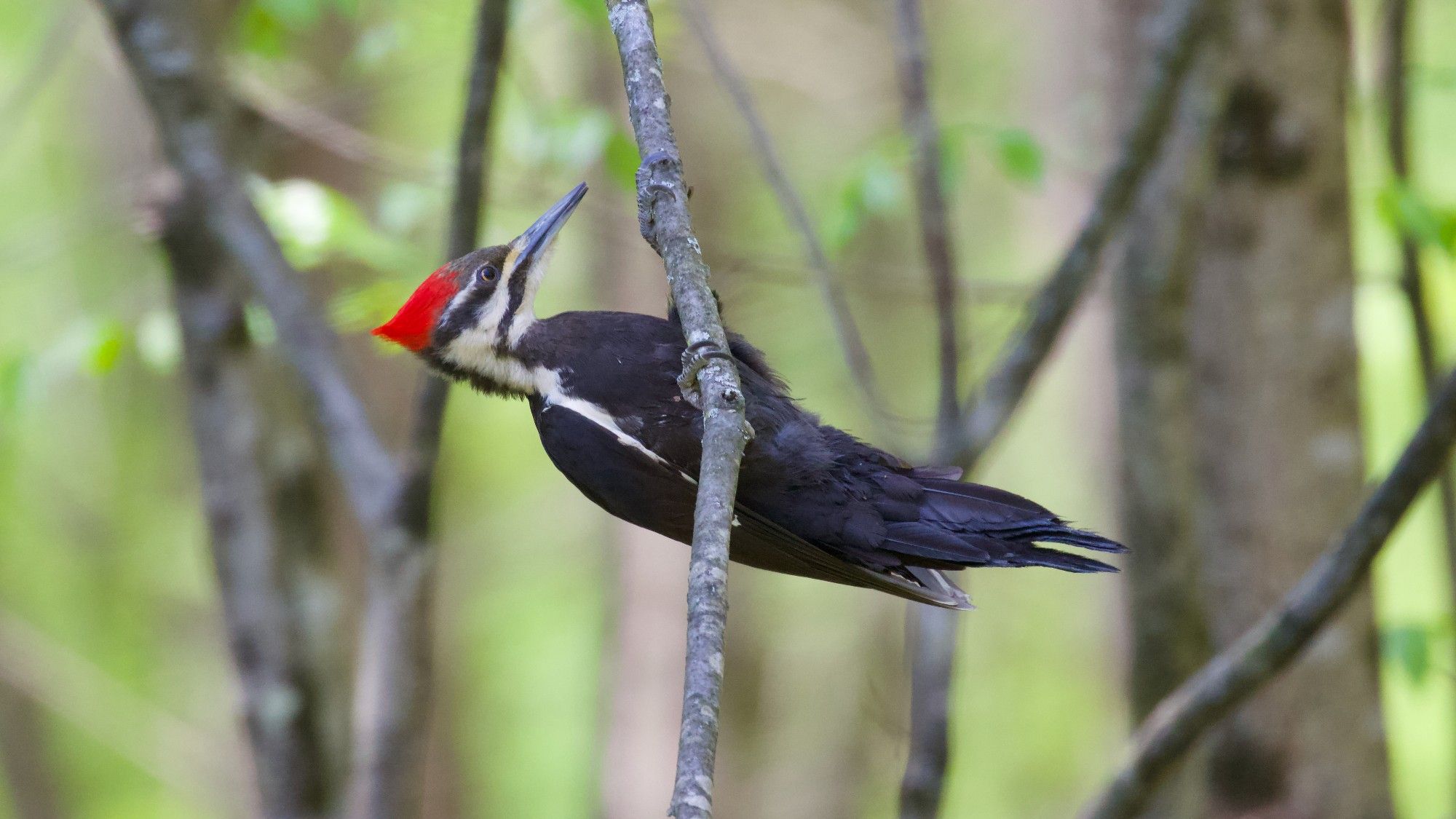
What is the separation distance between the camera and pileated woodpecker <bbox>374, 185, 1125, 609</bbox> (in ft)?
8.11

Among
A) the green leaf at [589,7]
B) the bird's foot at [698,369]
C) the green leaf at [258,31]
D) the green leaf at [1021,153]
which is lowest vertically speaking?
the bird's foot at [698,369]

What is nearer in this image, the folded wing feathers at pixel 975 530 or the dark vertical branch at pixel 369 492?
the folded wing feathers at pixel 975 530

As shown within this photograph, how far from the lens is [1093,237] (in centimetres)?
294

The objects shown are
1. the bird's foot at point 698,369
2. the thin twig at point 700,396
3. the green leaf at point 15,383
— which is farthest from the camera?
the green leaf at point 15,383

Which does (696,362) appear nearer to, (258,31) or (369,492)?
(369,492)

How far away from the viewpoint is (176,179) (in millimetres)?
3404

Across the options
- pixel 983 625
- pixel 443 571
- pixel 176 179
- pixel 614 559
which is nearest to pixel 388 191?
pixel 176 179

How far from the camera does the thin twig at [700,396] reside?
51.8 inches

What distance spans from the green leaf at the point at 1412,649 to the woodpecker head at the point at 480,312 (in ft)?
7.84

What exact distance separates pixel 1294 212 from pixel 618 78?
3.54 metres

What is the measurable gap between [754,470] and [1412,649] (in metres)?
1.94

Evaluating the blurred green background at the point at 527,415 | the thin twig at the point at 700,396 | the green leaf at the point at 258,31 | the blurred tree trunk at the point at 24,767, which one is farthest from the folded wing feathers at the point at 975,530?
the blurred tree trunk at the point at 24,767

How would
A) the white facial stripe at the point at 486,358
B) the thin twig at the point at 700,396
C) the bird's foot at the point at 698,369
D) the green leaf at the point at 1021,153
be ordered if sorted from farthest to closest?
the green leaf at the point at 1021,153, the white facial stripe at the point at 486,358, the bird's foot at the point at 698,369, the thin twig at the point at 700,396

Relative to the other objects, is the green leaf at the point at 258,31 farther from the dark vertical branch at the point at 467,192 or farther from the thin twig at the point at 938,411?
the thin twig at the point at 938,411
